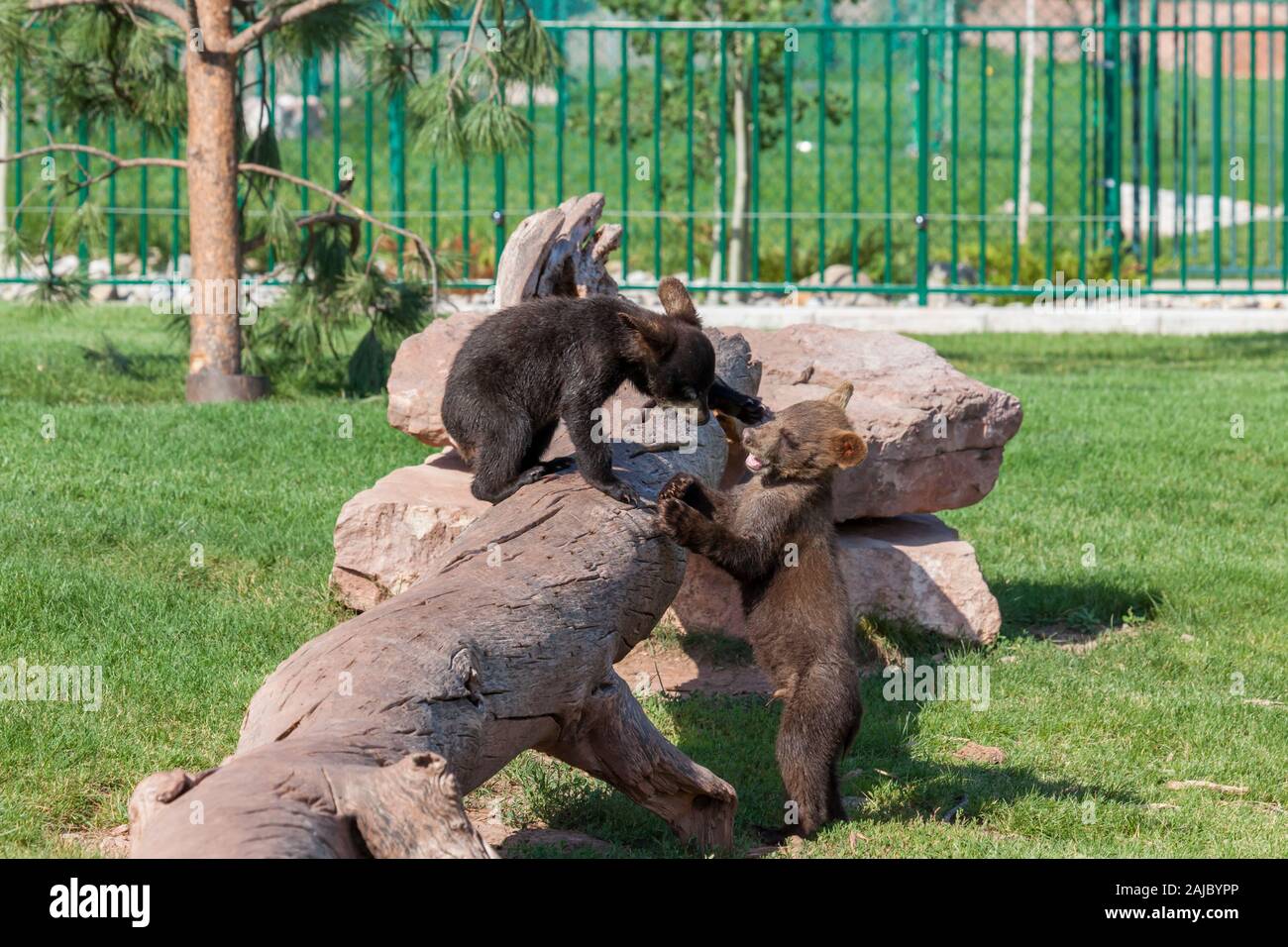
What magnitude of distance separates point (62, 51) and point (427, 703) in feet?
29.8

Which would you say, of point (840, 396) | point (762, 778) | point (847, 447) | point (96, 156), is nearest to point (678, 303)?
point (840, 396)

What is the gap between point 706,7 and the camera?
1625 centimetres

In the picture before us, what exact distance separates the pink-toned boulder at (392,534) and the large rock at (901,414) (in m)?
1.62

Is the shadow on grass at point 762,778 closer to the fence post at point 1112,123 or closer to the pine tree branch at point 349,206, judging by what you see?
the pine tree branch at point 349,206

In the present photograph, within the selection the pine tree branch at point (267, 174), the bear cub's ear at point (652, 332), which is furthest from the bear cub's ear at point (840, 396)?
the pine tree branch at point (267, 174)

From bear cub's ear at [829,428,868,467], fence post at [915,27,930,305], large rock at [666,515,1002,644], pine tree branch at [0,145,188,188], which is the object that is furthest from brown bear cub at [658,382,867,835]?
fence post at [915,27,930,305]

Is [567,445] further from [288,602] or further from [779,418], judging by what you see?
[288,602]

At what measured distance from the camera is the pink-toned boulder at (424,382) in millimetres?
6727

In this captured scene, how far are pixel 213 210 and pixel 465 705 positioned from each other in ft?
23.4

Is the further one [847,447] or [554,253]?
[554,253]

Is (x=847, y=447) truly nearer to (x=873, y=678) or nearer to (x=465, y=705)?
(x=873, y=678)

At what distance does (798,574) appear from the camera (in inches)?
208

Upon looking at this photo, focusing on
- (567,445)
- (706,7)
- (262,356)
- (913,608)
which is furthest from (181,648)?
(706,7)

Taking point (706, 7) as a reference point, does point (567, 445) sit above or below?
below
